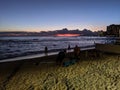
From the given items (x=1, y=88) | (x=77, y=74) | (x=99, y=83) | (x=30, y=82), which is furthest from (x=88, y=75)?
(x=1, y=88)

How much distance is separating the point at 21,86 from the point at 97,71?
5.21 m

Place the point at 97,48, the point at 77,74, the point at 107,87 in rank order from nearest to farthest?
the point at 107,87, the point at 77,74, the point at 97,48

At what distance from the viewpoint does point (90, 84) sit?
9.05 meters

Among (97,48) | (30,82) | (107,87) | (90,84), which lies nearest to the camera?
(107,87)

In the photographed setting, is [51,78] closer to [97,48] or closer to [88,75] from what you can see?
[88,75]

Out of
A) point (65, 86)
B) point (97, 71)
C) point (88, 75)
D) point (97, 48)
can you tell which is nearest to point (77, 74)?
point (88, 75)

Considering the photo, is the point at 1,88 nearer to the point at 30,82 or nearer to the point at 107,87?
the point at 30,82

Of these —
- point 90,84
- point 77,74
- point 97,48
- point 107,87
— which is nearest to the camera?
point 107,87

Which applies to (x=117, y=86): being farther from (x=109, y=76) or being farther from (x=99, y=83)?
(x=109, y=76)

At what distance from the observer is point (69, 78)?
1034cm

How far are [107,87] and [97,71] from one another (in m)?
3.27

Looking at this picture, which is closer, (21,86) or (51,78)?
(21,86)

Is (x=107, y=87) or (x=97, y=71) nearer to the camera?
(x=107, y=87)

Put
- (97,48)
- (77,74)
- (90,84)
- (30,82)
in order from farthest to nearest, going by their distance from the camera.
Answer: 1. (97,48)
2. (77,74)
3. (30,82)
4. (90,84)
